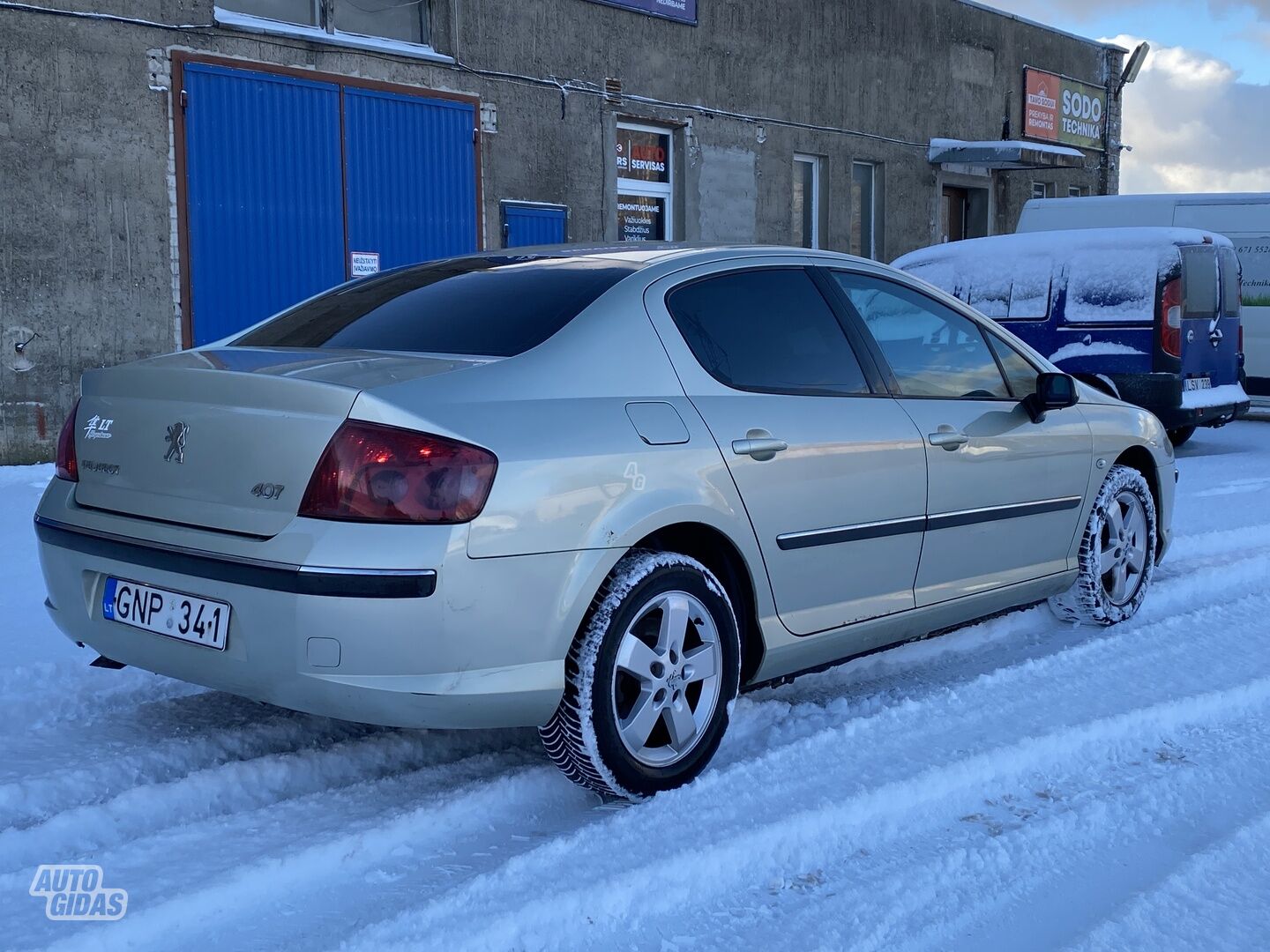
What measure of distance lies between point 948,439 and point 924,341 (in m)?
0.40

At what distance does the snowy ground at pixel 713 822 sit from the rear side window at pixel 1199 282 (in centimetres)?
680

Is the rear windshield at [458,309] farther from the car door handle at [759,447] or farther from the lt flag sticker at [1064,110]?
the lt flag sticker at [1064,110]

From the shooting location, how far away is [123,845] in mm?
2959

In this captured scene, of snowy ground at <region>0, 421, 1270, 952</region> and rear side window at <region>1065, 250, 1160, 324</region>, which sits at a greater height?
rear side window at <region>1065, 250, 1160, 324</region>

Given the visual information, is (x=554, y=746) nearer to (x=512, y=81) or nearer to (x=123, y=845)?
(x=123, y=845)

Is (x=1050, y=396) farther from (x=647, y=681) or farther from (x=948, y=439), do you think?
(x=647, y=681)

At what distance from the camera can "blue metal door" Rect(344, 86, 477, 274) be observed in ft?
38.3

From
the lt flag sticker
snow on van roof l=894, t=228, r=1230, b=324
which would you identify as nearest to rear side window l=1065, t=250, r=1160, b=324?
snow on van roof l=894, t=228, r=1230, b=324

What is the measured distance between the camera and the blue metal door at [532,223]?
12945mm

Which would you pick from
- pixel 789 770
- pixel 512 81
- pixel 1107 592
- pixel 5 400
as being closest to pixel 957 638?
pixel 1107 592

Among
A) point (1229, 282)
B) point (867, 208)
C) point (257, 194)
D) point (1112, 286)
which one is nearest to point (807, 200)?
point (867, 208)

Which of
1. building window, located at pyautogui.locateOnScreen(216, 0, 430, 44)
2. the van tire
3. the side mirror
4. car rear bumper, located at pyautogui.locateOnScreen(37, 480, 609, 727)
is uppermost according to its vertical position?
building window, located at pyautogui.locateOnScreen(216, 0, 430, 44)

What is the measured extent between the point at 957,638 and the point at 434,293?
2531 millimetres

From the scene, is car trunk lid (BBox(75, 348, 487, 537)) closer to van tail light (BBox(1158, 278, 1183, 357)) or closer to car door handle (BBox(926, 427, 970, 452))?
car door handle (BBox(926, 427, 970, 452))
